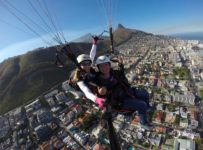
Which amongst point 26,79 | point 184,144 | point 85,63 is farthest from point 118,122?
point 26,79

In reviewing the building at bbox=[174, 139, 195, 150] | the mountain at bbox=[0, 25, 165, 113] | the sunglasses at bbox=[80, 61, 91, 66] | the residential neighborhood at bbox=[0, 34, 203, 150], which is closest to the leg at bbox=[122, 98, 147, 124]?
the sunglasses at bbox=[80, 61, 91, 66]

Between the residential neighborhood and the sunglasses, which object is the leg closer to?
the sunglasses

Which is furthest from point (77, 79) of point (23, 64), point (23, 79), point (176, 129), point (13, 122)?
point (23, 64)

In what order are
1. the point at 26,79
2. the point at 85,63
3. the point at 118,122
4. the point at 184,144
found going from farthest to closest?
the point at 26,79 < the point at 118,122 < the point at 184,144 < the point at 85,63

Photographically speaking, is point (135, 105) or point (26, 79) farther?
point (26, 79)

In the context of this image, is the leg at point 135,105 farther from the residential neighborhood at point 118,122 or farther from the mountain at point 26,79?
the mountain at point 26,79

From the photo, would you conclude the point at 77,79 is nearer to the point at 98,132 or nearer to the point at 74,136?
the point at 98,132

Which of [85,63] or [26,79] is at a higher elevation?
[85,63]

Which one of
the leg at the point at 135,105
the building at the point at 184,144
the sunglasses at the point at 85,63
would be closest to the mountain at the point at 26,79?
the building at the point at 184,144

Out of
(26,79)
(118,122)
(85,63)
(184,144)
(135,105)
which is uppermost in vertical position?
(85,63)

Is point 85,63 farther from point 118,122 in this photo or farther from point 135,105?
point 118,122

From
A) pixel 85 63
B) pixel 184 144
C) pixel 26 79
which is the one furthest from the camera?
pixel 26 79
